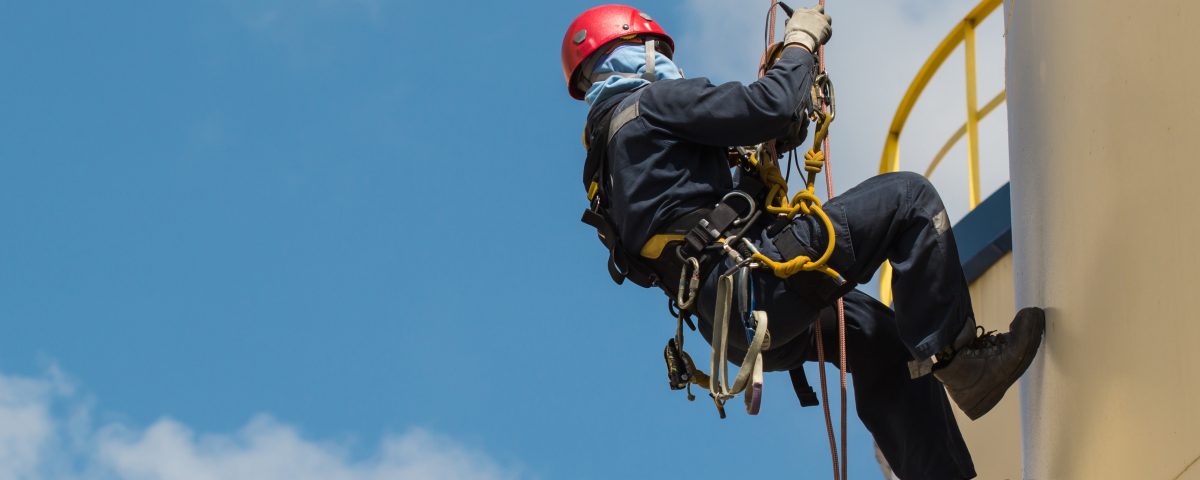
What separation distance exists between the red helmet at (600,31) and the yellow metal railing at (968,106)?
3799 mm

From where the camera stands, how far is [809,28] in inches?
202

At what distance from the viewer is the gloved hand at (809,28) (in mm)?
5094

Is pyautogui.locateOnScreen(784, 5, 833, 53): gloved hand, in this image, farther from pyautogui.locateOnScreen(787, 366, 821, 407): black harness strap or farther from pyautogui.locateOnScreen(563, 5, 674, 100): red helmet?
pyautogui.locateOnScreen(787, 366, 821, 407): black harness strap

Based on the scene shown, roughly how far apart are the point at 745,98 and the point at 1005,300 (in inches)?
123

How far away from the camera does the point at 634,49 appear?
5.45 metres

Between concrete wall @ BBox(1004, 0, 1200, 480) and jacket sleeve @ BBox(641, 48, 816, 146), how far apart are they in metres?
0.74

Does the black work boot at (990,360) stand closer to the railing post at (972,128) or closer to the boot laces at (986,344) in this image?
the boot laces at (986,344)

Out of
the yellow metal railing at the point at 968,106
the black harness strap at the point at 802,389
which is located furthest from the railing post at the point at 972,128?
the black harness strap at the point at 802,389

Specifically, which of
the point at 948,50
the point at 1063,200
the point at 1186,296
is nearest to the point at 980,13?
the point at 948,50

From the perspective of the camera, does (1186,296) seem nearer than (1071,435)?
Yes

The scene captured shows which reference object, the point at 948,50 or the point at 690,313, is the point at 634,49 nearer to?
the point at 690,313

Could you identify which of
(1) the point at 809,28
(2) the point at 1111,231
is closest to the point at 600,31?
(1) the point at 809,28

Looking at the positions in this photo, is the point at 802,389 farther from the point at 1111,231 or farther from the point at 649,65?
the point at 1111,231

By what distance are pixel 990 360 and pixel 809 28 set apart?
116 centimetres
